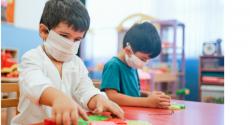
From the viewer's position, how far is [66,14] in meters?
0.65

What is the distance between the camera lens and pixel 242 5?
340mm

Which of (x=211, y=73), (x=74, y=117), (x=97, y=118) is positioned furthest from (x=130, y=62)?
(x=211, y=73)

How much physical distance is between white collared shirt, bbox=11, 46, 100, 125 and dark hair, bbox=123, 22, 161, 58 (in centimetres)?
30

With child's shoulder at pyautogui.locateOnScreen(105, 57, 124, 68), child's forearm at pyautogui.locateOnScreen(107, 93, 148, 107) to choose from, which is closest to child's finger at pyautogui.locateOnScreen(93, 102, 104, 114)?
child's forearm at pyautogui.locateOnScreen(107, 93, 148, 107)

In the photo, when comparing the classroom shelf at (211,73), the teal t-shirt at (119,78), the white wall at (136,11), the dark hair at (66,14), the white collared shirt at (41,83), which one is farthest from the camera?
the white wall at (136,11)

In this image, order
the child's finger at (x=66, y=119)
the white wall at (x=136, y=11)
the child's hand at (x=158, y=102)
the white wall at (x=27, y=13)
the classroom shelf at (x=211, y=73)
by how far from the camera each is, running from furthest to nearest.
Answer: the white wall at (x=27, y=13), the white wall at (x=136, y=11), the classroom shelf at (x=211, y=73), the child's hand at (x=158, y=102), the child's finger at (x=66, y=119)

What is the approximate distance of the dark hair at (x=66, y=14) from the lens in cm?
64

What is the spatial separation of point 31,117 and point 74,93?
130 millimetres

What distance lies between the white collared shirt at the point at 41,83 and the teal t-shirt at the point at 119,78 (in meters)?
0.18

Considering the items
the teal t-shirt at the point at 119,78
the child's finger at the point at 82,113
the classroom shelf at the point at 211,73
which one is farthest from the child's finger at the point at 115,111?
the classroom shelf at the point at 211,73

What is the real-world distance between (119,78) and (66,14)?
0.39 metres

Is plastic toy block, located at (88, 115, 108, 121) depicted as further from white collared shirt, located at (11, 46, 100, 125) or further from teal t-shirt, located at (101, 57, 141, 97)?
teal t-shirt, located at (101, 57, 141, 97)

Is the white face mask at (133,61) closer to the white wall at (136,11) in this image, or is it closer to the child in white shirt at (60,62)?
the child in white shirt at (60,62)

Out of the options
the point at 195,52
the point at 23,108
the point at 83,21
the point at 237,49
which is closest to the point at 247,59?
the point at 237,49
